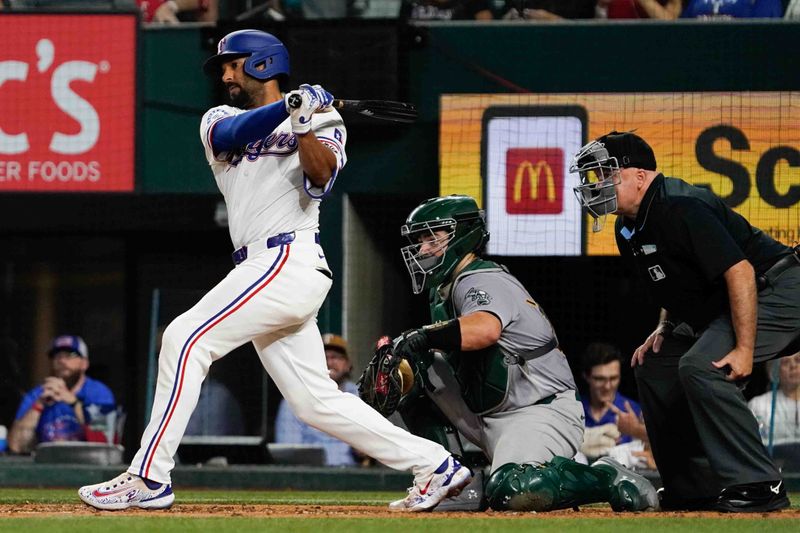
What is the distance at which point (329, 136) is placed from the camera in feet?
19.7

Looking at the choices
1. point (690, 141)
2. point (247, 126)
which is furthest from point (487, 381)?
point (690, 141)

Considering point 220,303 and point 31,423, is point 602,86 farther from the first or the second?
point 220,303

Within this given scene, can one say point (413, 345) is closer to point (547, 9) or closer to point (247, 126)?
point (247, 126)

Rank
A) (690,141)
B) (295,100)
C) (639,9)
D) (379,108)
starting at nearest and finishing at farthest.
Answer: (295,100), (379,108), (690,141), (639,9)

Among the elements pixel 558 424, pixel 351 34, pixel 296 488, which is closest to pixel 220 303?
pixel 558 424

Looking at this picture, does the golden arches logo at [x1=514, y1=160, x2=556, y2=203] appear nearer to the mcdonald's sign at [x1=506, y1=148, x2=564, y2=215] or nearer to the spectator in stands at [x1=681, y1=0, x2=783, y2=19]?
the mcdonald's sign at [x1=506, y1=148, x2=564, y2=215]

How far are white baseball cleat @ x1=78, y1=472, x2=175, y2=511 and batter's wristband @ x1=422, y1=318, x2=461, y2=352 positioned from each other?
3.81 ft

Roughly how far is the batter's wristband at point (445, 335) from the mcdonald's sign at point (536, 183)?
4494mm

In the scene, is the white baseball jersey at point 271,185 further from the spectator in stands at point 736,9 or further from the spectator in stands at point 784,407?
the spectator in stands at point 736,9

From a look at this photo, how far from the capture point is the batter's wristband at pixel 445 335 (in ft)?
19.5

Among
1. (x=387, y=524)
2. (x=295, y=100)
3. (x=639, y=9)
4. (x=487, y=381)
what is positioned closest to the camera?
(x=387, y=524)

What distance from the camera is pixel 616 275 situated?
1164cm

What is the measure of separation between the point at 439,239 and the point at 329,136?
2.28ft

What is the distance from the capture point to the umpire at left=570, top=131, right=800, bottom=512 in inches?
230
